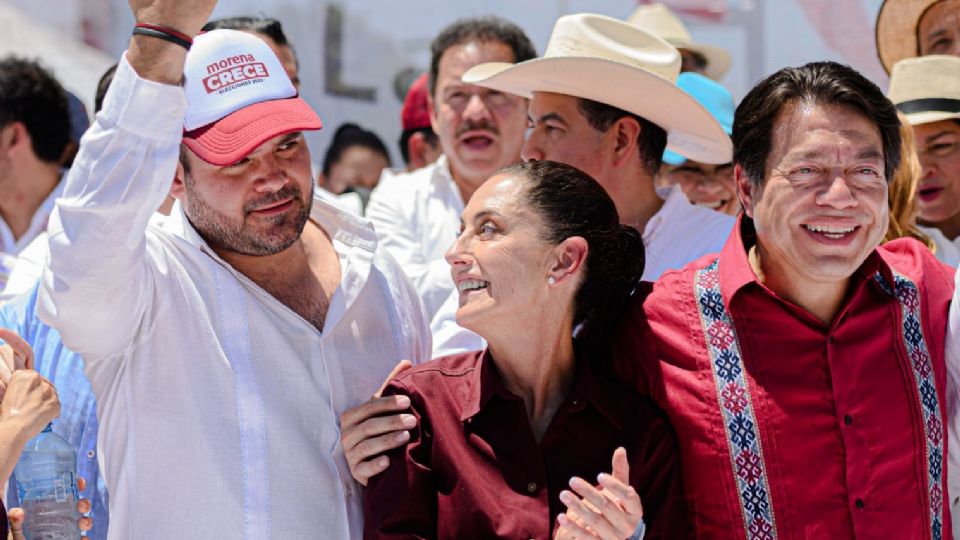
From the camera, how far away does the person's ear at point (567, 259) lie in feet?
10.3

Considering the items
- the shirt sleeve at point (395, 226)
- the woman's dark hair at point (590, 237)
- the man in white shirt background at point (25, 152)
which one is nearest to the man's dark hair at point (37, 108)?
the man in white shirt background at point (25, 152)

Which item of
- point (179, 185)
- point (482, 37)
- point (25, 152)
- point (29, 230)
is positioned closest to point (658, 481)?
point (179, 185)

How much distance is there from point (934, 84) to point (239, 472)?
9.73ft

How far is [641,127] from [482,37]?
140 centimetres

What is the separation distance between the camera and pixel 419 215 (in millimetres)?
5129

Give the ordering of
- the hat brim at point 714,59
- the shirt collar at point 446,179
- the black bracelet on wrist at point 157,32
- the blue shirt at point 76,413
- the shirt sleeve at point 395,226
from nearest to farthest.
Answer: the black bracelet on wrist at point 157,32, the blue shirt at point 76,413, the shirt sleeve at point 395,226, the shirt collar at point 446,179, the hat brim at point 714,59

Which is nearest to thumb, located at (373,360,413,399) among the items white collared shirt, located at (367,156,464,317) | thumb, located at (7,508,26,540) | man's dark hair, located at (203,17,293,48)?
thumb, located at (7,508,26,540)

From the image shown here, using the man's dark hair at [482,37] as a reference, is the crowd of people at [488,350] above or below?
below

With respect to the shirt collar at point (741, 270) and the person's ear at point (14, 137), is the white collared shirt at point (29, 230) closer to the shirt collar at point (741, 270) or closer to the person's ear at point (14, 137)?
the person's ear at point (14, 137)

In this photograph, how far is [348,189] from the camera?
743 cm

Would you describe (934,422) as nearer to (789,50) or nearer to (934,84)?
(934,84)

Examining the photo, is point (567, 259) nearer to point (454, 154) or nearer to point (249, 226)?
point (249, 226)

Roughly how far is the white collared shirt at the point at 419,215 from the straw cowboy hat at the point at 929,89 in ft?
5.55

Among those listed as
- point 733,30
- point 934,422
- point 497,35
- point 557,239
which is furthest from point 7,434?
point 733,30
